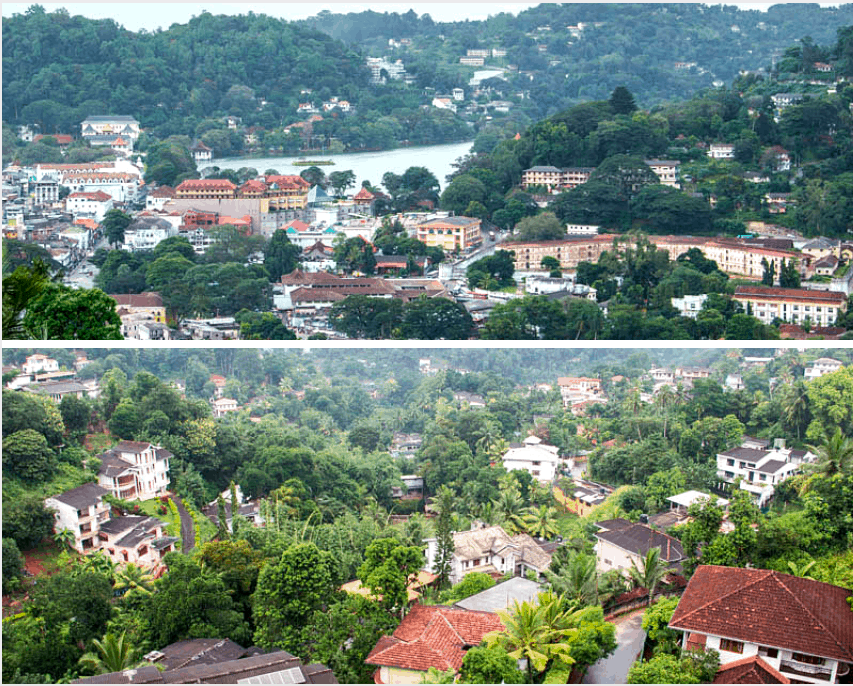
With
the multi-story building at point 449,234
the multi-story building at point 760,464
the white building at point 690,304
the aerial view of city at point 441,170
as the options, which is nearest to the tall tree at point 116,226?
the aerial view of city at point 441,170

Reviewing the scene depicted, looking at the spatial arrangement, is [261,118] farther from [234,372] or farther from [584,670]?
[584,670]

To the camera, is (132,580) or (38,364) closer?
(132,580)

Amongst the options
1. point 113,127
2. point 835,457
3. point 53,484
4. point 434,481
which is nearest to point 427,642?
point 434,481

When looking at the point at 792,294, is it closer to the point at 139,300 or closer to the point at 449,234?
the point at 449,234

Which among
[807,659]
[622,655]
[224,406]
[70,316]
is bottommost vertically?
[622,655]

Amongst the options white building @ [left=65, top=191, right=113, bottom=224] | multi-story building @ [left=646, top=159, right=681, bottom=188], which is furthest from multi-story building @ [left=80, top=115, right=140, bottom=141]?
multi-story building @ [left=646, top=159, right=681, bottom=188]

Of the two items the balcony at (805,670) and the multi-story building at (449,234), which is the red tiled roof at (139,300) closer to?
the multi-story building at (449,234)

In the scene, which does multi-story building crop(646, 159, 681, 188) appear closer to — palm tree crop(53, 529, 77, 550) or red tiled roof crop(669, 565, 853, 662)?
red tiled roof crop(669, 565, 853, 662)
